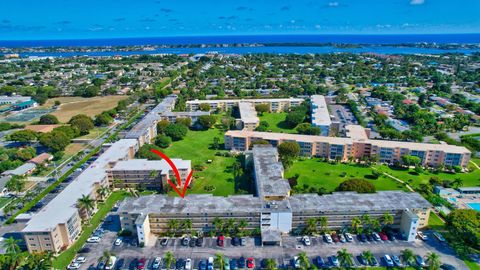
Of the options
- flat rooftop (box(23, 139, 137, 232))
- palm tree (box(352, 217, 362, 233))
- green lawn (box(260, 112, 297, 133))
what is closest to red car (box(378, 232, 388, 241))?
palm tree (box(352, 217, 362, 233))

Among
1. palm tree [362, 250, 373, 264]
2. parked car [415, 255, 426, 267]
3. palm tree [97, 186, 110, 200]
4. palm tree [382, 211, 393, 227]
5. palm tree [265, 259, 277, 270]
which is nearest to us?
palm tree [265, 259, 277, 270]

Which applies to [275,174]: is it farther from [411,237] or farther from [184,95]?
[184,95]

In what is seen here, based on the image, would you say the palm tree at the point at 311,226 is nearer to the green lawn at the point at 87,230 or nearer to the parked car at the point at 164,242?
the parked car at the point at 164,242

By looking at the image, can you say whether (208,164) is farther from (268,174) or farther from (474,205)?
(474,205)

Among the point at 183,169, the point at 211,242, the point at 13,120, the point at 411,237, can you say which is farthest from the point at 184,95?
the point at 411,237

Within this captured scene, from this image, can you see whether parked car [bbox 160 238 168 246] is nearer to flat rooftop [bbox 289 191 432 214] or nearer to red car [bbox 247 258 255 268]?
red car [bbox 247 258 255 268]
